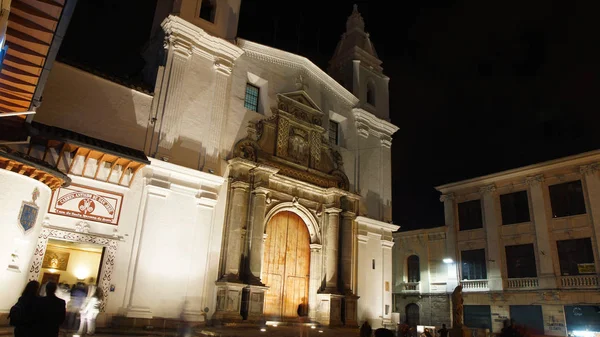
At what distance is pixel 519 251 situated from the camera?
2473 cm

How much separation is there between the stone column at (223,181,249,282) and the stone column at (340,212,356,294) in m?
4.81

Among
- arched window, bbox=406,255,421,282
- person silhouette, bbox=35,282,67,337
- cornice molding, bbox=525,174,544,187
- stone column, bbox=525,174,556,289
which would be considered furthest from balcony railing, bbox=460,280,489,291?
person silhouette, bbox=35,282,67,337

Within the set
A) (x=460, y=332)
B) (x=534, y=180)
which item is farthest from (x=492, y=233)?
(x=460, y=332)

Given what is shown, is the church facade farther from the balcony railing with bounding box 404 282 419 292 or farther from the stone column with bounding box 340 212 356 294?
the balcony railing with bounding box 404 282 419 292

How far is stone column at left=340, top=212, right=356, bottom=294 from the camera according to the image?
58.6 ft

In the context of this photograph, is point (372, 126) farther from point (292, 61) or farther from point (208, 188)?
point (208, 188)

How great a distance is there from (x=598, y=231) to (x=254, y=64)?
19.2m

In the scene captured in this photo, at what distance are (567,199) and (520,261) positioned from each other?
4.29 metres

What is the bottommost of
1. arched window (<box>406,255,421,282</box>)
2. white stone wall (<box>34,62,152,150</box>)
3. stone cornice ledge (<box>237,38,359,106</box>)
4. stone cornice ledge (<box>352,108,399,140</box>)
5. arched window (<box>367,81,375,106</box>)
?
arched window (<box>406,255,421,282</box>)

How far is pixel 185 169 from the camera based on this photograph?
14570 millimetres

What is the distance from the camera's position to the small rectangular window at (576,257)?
865 inches

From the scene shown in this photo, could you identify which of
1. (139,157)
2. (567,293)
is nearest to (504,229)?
(567,293)

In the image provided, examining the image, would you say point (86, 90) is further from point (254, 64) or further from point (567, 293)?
point (567, 293)

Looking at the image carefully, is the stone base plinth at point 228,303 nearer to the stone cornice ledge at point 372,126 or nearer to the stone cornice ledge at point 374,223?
the stone cornice ledge at point 374,223
